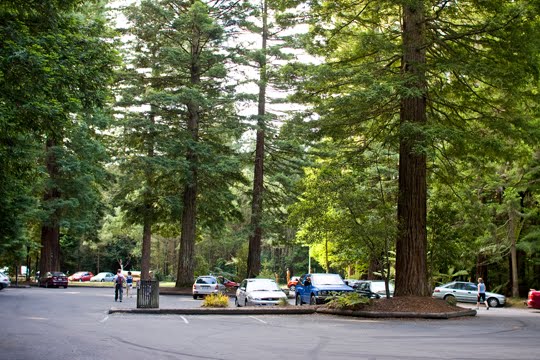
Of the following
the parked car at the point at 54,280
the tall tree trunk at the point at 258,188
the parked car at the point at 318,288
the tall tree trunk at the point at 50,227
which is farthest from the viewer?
the parked car at the point at 54,280

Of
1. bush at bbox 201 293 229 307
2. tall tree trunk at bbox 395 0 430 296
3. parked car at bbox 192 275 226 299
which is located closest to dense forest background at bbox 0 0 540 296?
tall tree trunk at bbox 395 0 430 296

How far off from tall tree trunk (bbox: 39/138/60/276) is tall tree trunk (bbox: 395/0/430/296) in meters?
30.4

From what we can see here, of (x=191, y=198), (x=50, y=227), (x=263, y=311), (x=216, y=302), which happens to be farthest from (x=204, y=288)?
(x=50, y=227)

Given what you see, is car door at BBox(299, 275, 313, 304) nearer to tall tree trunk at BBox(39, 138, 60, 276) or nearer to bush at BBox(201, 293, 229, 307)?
bush at BBox(201, 293, 229, 307)

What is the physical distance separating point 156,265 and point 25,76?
245ft

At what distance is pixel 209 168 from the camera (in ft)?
130

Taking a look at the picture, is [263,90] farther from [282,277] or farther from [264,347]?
[282,277]

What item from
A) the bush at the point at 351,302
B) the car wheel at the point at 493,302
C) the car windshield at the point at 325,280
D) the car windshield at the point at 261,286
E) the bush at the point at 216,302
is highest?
the car windshield at the point at 325,280

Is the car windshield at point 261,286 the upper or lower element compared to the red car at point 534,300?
upper

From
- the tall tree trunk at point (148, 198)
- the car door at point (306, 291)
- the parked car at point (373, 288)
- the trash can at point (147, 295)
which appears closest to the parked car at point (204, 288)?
the parked car at point (373, 288)

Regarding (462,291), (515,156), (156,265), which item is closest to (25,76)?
(515,156)

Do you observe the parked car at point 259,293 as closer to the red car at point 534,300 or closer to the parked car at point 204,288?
the parked car at point 204,288

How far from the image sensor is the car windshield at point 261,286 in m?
25.9

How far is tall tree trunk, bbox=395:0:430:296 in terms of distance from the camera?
70.9ft
